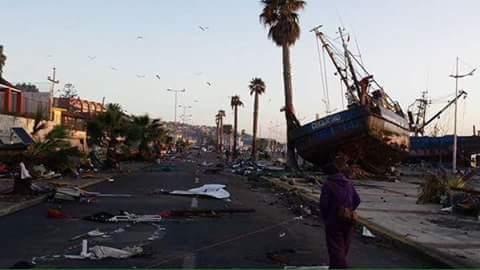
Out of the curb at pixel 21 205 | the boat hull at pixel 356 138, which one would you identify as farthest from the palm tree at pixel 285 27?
the curb at pixel 21 205

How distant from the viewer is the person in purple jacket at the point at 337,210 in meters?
7.72

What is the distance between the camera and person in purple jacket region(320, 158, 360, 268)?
7719 mm

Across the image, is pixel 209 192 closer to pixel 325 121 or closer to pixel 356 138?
pixel 356 138

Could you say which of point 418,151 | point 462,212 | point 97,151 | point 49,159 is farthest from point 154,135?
point 462,212

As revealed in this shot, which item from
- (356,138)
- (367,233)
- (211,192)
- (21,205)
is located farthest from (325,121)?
(367,233)

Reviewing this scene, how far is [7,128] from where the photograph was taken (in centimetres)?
3575

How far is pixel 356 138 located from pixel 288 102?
29.9ft

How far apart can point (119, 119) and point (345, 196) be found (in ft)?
131

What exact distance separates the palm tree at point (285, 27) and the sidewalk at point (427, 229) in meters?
26.1

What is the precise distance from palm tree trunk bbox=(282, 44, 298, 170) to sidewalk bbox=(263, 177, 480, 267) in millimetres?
23307

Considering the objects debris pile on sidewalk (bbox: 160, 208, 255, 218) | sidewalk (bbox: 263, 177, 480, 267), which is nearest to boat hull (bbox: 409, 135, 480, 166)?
sidewalk (bbox: 263, 177, 480, 267)

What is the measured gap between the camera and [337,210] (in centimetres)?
770

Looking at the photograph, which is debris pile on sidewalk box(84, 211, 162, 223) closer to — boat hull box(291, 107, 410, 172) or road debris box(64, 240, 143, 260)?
road debris box(64, 240, 143, 260)

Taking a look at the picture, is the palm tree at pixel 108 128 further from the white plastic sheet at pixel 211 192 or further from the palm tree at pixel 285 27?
the white plastic sheet at pixel 211 192
